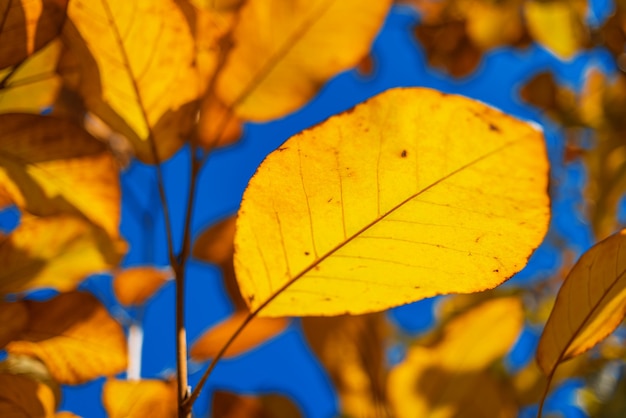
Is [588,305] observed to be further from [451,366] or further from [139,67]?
[139,67]

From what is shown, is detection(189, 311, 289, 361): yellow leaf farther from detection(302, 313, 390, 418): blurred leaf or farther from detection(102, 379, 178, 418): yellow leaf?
detection(102, 379, 178, 418): yellow leaf

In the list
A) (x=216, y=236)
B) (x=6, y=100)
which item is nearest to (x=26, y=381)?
(x=6, y=100)

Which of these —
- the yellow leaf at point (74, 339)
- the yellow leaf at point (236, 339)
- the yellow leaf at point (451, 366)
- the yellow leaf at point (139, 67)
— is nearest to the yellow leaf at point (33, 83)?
the yellow leaf at point (139, 67)

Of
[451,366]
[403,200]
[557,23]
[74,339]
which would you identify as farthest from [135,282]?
[557,23]

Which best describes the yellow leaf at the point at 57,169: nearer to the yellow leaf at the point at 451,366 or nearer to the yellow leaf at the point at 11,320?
the yellow leaf at the point at 11,320

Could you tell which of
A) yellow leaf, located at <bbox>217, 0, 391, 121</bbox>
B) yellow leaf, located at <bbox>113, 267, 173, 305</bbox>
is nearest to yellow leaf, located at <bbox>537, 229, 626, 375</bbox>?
yellow leaf, located at <bbox>217, 0, 391, 121</bbox>

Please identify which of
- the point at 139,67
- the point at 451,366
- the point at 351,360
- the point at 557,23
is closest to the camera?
the point at 139,67
